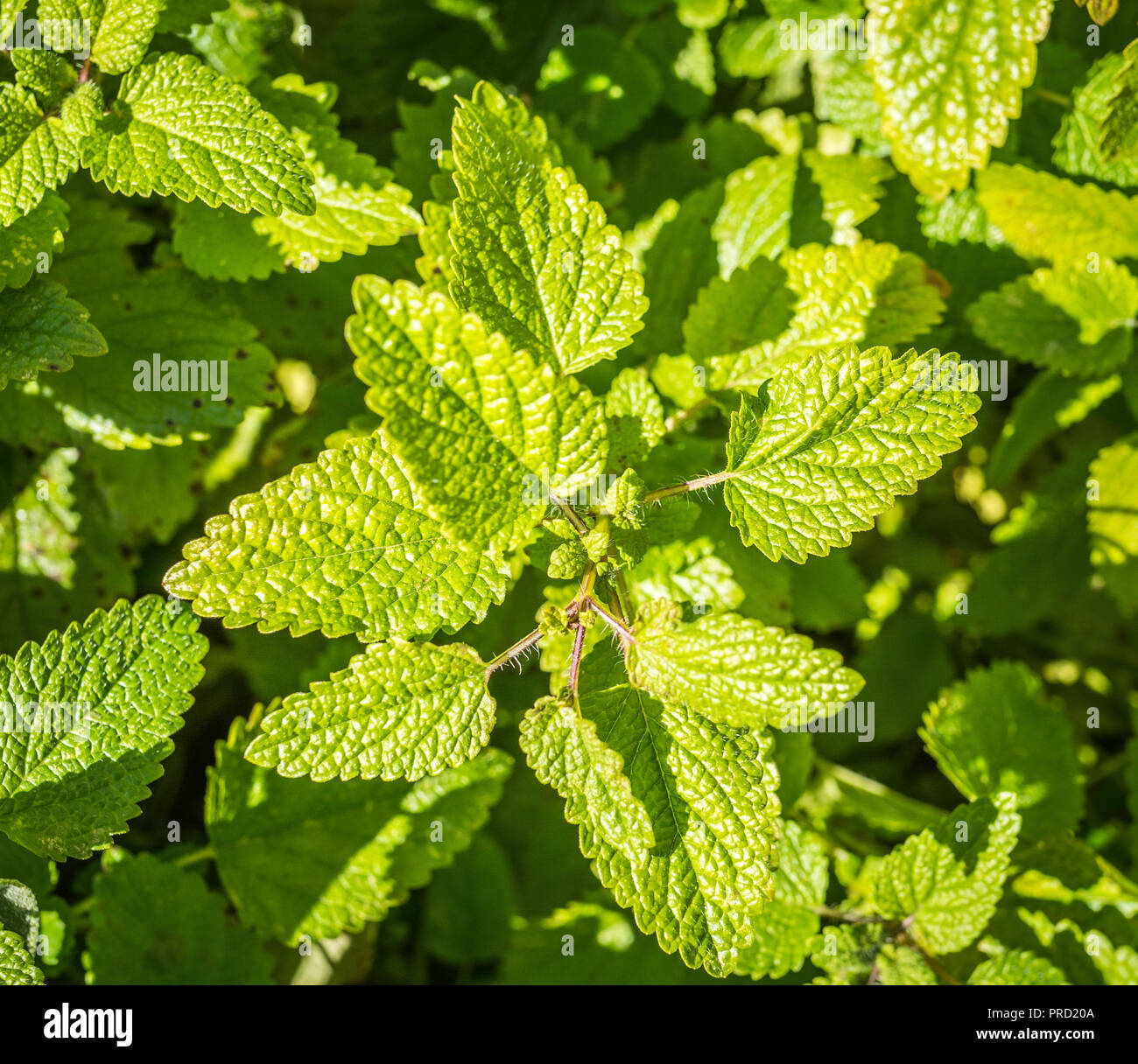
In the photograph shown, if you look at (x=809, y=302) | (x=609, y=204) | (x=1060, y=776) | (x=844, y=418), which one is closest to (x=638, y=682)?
(x=844, y=418)

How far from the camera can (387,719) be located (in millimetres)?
1510

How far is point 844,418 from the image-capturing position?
1532mm

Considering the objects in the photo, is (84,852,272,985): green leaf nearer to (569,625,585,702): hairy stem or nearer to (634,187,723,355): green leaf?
(569,625,585,702): hairy stem

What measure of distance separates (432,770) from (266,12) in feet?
6.61

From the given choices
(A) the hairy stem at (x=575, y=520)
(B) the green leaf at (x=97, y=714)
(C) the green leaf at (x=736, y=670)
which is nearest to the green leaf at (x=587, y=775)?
(C) the green leaf at (x=736, y=670)

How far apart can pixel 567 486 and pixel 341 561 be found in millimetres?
381

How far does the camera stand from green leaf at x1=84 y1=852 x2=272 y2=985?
2.10 m

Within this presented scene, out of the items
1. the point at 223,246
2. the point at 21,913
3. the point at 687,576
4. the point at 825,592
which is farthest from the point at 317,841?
the point at 825,592

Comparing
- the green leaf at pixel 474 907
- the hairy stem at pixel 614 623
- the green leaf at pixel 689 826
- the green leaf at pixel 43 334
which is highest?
the green leaf at pixel 43 334

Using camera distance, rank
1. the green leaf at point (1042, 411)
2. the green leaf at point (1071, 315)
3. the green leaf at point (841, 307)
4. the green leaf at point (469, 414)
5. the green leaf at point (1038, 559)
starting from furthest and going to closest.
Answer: the green leaf at point (1038, 559), the green leaf at point (1042, 411), the green leaf at point (1071, 315), the green leaf at point (841, 307), the green leaf at point (469, 414)

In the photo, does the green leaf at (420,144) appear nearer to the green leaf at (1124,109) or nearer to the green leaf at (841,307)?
the green leaf at (841,307)

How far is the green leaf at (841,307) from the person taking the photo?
192 centimetres

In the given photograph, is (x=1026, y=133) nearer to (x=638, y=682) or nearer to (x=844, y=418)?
(x=844, y=418)

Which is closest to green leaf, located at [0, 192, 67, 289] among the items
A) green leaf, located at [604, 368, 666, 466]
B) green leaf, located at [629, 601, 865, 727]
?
green leaf, located at [604, 368, 666, 466]
